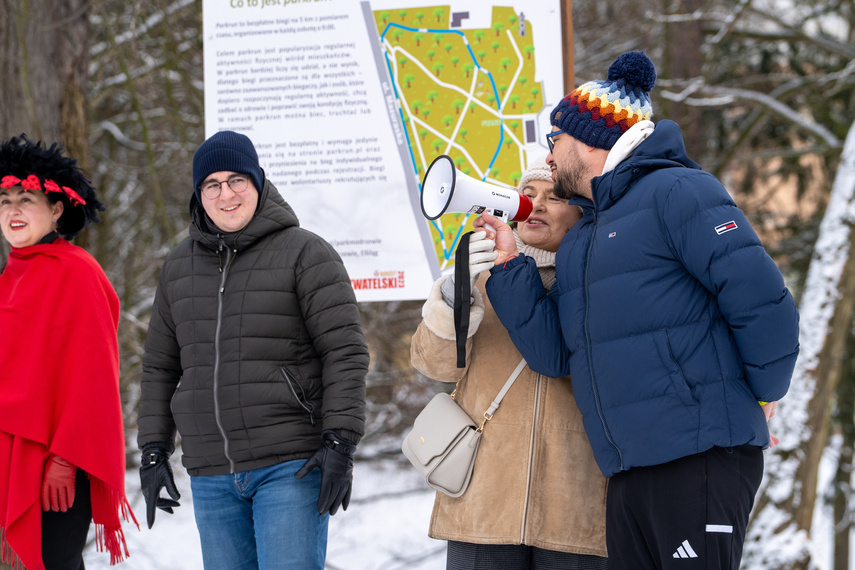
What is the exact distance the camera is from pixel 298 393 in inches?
99.8

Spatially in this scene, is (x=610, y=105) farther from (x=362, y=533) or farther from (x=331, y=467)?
(x=362, y=533)

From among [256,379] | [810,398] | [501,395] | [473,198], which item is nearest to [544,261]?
[473,198]

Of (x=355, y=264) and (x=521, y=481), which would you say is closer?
(x=521, y=481)

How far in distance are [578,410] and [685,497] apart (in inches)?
19.5

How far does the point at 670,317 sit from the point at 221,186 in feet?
5.13

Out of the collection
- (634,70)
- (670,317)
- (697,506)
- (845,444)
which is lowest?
(845,444)

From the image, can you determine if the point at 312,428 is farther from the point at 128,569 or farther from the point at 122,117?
the point at 122,117

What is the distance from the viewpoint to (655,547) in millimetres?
2029

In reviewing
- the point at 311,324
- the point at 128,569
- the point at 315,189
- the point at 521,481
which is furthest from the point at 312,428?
the point at 128,569

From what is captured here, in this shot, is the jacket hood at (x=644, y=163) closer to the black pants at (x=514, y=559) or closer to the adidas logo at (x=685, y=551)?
the adidas logo at (x=685, y=551)

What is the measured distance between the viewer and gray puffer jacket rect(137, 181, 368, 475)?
249 cm

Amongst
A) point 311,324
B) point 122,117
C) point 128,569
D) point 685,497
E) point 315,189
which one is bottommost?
point 128,569

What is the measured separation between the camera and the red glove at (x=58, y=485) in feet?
9.12

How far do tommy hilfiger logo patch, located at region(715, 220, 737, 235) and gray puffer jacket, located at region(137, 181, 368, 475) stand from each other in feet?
3.95
